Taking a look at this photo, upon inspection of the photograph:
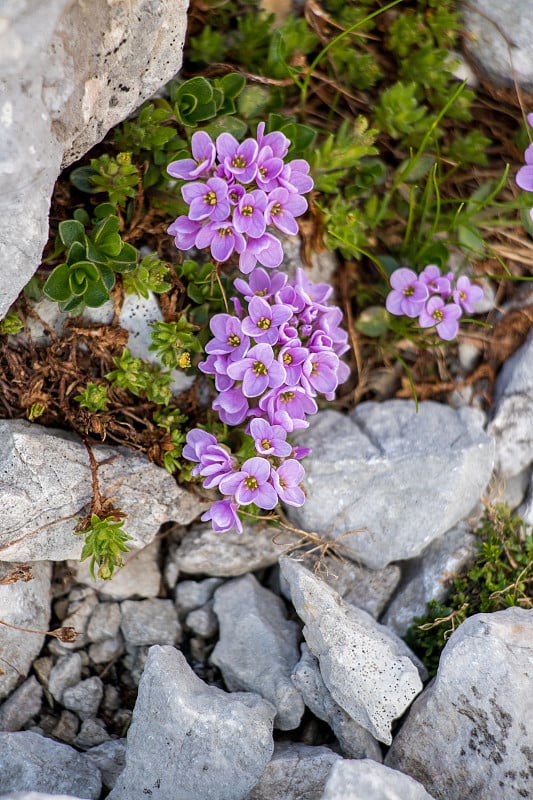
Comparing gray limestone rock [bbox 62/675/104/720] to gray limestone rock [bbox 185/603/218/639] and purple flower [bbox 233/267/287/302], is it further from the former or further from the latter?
purple flower [bbox 233/267/287/302]

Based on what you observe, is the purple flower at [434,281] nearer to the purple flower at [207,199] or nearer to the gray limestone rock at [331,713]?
the purple flower at [207,199]

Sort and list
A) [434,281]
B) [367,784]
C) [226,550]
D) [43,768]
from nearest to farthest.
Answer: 1. [367,784]
2. [43,768]
3. [226,550]
4. [434,281]

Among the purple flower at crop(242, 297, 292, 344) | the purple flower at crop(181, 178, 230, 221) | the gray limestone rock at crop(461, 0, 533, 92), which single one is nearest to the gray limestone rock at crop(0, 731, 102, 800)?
the purple flower at crop(242, 297, 292, 344)

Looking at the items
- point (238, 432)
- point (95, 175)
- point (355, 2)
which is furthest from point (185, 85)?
point (238, 432)

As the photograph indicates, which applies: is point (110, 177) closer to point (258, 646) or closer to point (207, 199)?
point (207, 199)

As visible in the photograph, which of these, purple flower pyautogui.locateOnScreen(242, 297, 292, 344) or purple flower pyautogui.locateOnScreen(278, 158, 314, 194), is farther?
purple flower pyautogui.locateOnScreen(278, 158, 314, 194)

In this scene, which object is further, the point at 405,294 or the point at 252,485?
the point at 405,294

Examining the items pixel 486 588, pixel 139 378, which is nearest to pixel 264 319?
pixel 139 378

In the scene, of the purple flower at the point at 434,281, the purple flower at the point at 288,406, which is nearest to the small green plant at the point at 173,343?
the purple flower at the point at 288,406
